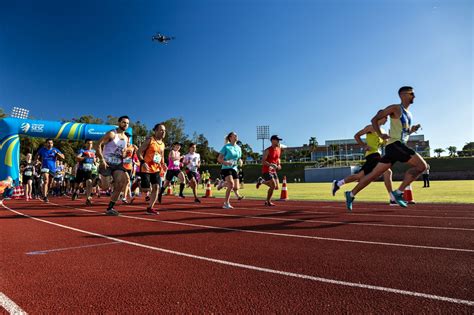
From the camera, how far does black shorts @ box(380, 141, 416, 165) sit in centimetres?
601

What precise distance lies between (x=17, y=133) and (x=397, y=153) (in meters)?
18.3

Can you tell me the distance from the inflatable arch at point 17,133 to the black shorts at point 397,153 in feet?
43.7

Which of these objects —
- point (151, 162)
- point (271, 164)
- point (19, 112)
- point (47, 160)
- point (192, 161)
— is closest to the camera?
point (151, 162)

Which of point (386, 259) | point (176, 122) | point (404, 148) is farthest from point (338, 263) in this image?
point (176, 122)

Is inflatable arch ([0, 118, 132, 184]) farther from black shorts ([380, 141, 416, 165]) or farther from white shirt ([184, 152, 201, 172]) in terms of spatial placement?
black shorts ([380, 141, 416, 165])

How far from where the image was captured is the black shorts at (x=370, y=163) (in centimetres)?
771

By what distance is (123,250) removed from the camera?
368 cm

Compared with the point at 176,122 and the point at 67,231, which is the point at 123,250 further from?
the point at 176,122

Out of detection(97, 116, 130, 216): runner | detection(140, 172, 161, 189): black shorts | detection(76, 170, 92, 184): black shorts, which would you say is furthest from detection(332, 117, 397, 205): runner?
detection(76, 170, 92, 184): black shorts

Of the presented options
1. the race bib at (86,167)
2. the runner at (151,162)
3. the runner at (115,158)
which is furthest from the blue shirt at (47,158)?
the runner at (151,162)

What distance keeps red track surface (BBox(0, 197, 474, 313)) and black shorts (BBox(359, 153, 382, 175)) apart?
270cm

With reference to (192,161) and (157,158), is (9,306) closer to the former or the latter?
(157,158)

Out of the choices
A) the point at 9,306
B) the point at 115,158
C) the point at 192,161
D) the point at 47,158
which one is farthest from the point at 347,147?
the point at 9,306

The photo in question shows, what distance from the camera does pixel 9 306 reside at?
208 centimetres
